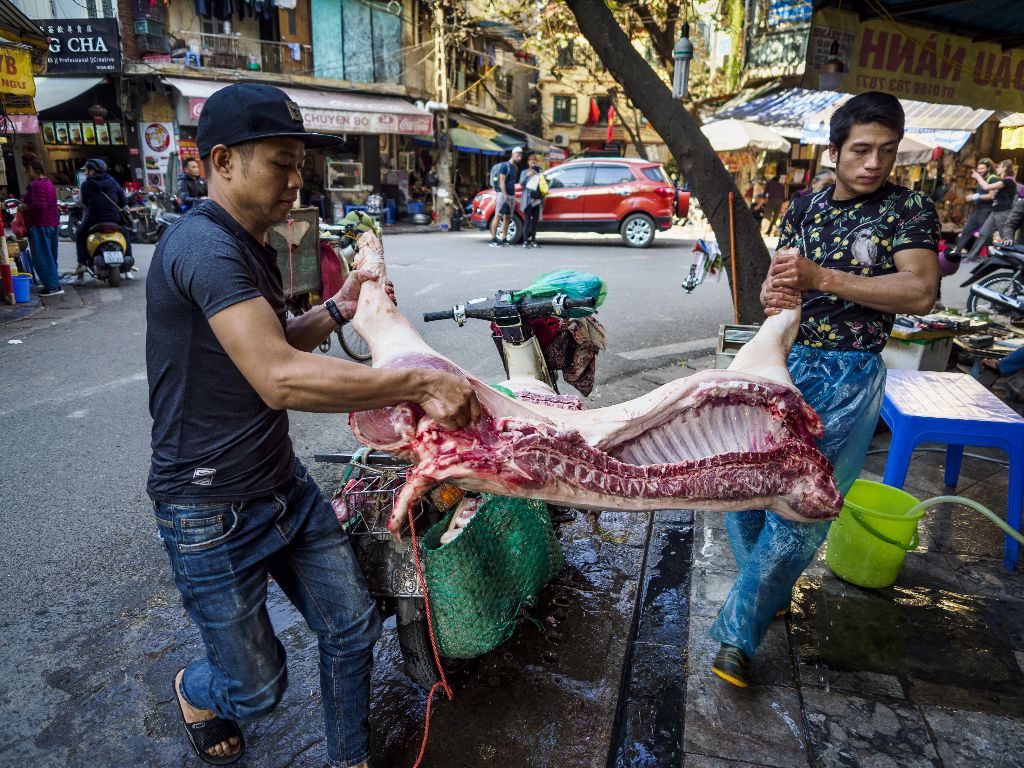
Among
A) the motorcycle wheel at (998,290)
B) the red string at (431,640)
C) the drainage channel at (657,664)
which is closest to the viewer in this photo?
the red string at (431,640)

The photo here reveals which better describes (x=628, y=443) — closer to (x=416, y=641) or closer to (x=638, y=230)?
(x=416, y=641)

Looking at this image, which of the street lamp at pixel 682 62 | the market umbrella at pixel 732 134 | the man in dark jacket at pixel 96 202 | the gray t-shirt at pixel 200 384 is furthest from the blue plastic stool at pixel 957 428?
the market umbrella at pixel 732 134

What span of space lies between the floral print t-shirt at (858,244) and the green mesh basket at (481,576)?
3.99ft

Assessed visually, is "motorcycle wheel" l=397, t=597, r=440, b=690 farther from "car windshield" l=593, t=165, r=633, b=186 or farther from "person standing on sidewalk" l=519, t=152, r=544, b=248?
"car windshield" l=593, t=165, r=633, b=186

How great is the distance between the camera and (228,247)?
1.44m

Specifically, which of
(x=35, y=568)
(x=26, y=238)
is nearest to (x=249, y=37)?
(x=26, y=238)

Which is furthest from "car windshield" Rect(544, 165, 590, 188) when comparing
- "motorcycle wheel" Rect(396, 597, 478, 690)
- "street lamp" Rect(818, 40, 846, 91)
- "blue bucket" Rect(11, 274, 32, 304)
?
"motorcycle wheel" Rect(396, 597, 478, 690)

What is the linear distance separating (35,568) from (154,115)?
56.9 feet

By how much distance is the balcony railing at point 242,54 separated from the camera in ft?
56.4

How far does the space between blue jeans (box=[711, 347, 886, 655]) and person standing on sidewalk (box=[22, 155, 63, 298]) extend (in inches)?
368

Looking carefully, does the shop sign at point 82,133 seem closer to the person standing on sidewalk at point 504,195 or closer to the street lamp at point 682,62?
the person standing on sidewalk at point 504,195

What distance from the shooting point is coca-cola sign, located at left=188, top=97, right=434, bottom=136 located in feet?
57.7

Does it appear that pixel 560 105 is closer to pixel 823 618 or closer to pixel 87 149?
pixel 87 149

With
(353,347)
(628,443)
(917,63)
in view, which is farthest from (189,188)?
(628,443)
